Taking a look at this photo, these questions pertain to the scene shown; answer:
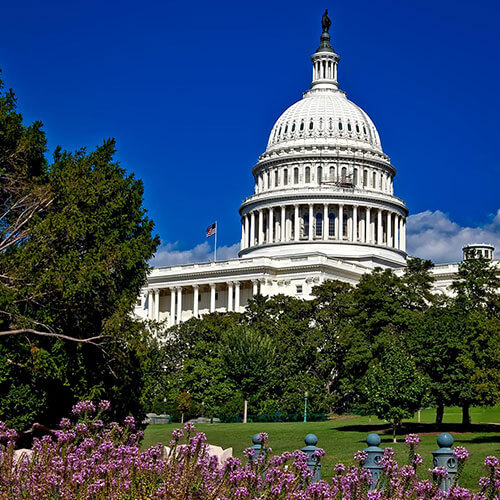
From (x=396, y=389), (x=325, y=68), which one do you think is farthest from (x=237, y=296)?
(x=396, y=389)

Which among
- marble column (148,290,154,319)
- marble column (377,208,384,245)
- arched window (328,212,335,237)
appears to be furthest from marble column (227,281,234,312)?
marble column (377,208,384,245)

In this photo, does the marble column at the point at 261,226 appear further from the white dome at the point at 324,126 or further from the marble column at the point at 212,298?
the marble column at the point at 212,298

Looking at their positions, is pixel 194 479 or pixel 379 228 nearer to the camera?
pixel 194 479

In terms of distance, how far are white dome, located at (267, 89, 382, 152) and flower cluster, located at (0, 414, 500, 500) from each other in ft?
423

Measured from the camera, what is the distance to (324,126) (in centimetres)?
14175

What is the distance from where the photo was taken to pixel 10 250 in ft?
121

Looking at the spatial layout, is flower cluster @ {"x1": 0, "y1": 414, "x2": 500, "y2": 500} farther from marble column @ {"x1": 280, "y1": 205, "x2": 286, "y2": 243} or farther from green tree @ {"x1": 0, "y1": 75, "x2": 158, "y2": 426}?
marble column @ {"x1": 280, "y1": 205, "x2": 286, "y2": 243}

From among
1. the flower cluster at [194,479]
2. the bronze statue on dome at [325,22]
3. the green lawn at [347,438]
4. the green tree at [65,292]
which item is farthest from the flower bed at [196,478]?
the bronze statue on dome at [325,22]

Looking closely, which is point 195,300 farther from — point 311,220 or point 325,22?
point 325,22

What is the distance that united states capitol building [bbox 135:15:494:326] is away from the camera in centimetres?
11625

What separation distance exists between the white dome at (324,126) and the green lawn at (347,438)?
80121mm

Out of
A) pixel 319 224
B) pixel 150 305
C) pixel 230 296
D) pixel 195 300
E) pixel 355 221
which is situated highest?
pixel 355 221

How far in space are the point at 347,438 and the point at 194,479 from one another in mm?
37223

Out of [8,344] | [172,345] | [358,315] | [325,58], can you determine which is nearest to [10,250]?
[8,344]
